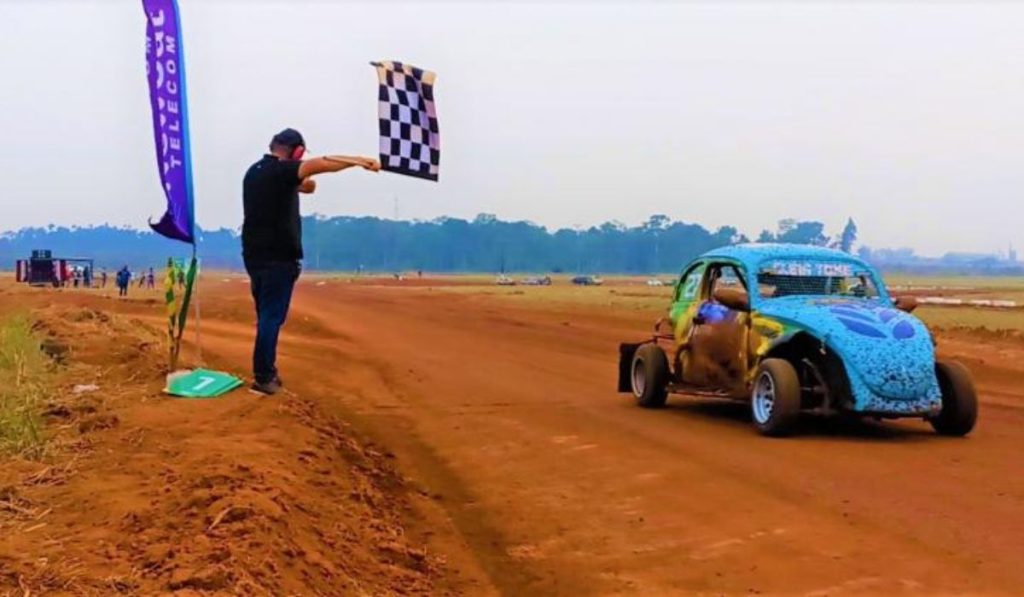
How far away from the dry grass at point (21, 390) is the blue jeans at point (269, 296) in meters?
1.67

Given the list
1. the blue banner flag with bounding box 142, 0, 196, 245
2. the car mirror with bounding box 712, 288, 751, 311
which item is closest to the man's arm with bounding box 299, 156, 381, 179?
the blue banner flag with bounding box 142, 0, 196, 245

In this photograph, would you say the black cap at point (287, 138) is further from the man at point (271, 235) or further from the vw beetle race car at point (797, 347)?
the vw beetle race car at point (797, 347)

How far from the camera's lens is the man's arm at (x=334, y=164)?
8.09m

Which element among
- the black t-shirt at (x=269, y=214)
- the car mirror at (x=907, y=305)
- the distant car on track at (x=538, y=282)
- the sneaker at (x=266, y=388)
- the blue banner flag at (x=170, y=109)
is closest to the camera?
the black t-shirt at (x=269, y=214)

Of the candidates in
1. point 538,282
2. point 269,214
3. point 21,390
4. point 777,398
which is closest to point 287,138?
point 269,214

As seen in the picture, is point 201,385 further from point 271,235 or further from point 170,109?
point 170,109

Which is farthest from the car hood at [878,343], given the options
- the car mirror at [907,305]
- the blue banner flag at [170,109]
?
the blue banner flag at [170,109]

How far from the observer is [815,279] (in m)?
10.7

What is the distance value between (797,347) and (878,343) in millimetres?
819

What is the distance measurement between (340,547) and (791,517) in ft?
8.92

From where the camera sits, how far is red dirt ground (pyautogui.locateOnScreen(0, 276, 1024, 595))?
16.3 feet

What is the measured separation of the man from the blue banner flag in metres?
1.02

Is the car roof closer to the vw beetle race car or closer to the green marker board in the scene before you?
the vw beetle race car

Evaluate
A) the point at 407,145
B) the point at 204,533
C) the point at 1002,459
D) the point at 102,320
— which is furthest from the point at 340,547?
the point at 102,320
